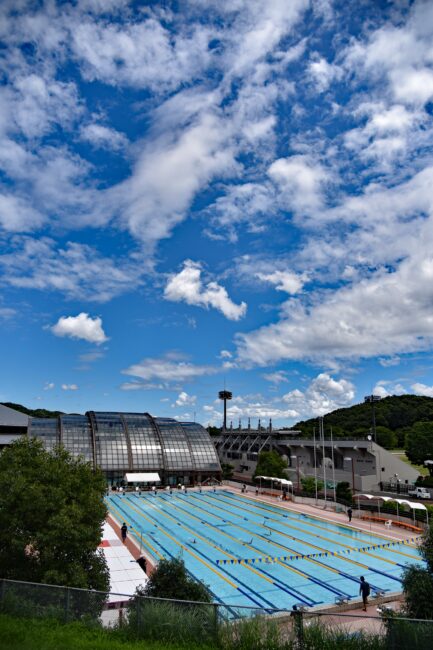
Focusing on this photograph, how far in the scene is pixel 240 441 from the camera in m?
98.0

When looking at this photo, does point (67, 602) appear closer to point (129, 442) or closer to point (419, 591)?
point (419, 591)

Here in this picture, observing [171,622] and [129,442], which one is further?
[129,442]

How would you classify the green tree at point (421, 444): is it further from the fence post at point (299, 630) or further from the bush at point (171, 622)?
the bush at point (171, 622)

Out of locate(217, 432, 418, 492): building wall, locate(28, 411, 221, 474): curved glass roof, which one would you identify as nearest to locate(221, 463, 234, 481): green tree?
locate(28, 411, 221, 474): curved glass roof

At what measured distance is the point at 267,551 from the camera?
30484mm

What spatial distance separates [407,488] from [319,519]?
1876cm

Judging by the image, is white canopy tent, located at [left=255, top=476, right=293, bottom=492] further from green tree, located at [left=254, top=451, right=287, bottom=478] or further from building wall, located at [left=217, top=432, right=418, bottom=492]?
building wall, located at [left=217, top=432, right=418, bottom=492]

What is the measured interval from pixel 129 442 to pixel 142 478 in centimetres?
775

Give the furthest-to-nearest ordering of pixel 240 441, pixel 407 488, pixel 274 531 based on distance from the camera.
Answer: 1. pixel 240 441
2. pixel 407 488
3. pixel 274 531

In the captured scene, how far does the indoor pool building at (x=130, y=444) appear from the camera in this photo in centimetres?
6462

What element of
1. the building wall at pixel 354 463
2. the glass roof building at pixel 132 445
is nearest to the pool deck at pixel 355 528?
the glass roof building at pixel 132 445

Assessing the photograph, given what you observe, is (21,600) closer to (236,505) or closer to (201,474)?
(236,505)

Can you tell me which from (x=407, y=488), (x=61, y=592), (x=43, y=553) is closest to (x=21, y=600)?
(x=61, y=592)

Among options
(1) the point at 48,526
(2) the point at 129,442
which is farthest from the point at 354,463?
(1) the point at 48,526
